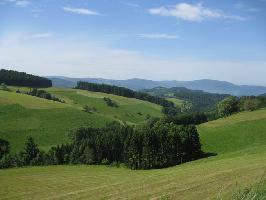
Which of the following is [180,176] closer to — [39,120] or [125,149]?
[125,149]

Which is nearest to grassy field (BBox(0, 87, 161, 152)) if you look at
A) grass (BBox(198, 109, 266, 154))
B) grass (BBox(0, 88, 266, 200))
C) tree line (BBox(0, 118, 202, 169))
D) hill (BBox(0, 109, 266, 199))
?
grass (BBox(0, 88, 266, 200))

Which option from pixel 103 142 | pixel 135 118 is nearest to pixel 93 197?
pixel 103 142

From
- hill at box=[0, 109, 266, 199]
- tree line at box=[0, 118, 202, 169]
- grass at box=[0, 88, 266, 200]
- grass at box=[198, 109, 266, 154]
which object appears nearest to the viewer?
grass at box=[0, 88, 266, 200]

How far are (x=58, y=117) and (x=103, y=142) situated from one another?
38941 mm

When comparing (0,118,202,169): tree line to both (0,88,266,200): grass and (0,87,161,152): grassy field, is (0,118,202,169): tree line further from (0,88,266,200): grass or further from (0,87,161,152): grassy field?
(0,87,161,152): grassy field

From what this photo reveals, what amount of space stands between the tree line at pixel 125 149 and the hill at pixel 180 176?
501 centimetres

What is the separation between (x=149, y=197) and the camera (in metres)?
30.5

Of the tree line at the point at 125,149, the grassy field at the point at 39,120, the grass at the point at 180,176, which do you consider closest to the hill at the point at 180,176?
the grass at the point at 180,176

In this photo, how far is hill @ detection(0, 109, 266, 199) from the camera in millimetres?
29991

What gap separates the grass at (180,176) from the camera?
2891cm

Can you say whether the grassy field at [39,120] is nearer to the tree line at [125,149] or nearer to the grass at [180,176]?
the grass at [180,176]

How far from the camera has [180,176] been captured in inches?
1594

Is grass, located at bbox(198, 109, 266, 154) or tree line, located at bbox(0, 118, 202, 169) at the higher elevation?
grass, located at bbox(198, 109, 266, 154)

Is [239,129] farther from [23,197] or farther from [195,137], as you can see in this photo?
[23,197]
